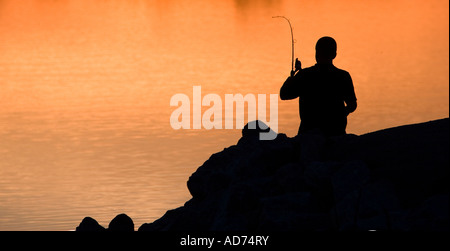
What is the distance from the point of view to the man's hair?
12258 mm

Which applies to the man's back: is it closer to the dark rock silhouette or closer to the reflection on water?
the dark rock silhouette

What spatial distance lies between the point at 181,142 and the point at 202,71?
9.85 metres

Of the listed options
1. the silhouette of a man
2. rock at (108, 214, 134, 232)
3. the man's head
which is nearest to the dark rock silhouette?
rock at (108, 214, 134, 232)

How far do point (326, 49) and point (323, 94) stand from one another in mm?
447

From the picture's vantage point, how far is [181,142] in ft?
66.3

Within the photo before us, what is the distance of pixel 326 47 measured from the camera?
1231 centimetres

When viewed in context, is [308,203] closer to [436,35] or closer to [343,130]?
[343,130]

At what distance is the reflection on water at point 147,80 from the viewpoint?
56.7 feet

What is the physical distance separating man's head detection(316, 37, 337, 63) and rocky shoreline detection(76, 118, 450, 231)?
0.76 meters

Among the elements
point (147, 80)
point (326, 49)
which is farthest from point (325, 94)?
point (147, 80)

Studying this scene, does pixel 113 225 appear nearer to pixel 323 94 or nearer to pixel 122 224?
pixel 122 224

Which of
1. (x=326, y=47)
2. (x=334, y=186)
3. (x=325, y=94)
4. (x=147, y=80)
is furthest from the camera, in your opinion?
(x=147, y=80)

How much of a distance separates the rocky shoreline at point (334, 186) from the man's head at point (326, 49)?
2.49 feet

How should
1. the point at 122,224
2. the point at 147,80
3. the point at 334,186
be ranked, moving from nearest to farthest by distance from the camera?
the point at 334,186, the point at 122,224, the point at 147,80
